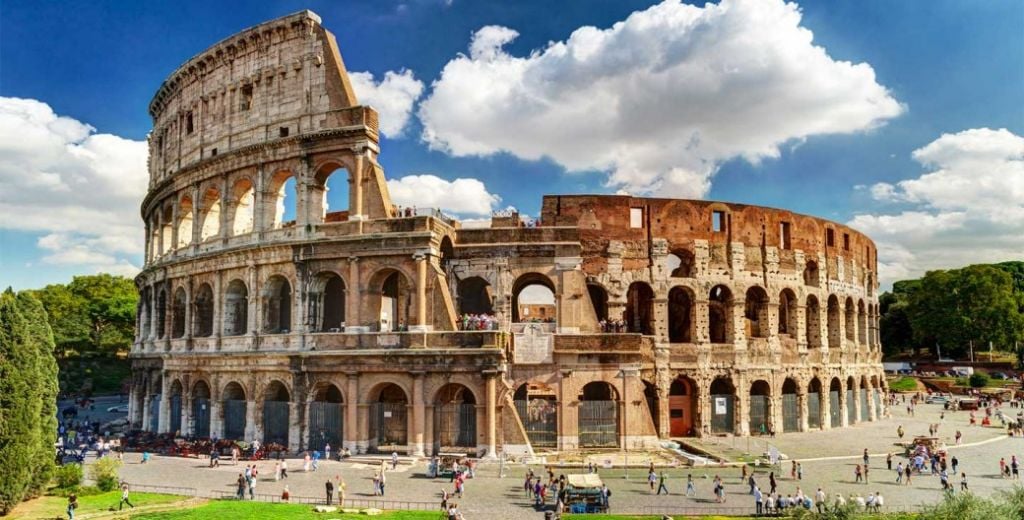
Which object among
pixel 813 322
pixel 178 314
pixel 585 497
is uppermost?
pixel 178 314

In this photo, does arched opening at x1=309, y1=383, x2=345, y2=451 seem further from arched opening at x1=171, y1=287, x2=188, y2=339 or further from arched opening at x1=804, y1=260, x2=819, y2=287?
arched opening at x1=804, y1=260, x2=819, y2=287

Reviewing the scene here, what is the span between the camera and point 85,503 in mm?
22281

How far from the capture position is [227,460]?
1178 inches

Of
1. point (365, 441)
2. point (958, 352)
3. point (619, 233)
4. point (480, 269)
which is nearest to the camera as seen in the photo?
point (365, 441)

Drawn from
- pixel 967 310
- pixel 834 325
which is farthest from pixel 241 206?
pixel 967 310

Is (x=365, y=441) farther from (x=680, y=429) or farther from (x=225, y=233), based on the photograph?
(x=680, y=429)

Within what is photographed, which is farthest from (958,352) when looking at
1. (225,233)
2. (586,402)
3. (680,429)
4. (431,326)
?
(225,233)

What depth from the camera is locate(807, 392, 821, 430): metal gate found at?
39281mm

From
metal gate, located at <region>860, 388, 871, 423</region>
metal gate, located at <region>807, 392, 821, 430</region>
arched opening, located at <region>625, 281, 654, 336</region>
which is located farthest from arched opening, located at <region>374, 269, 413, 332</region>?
metal gate, located at <region>860, 388, 871, 423</region>

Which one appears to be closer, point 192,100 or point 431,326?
point 431,326

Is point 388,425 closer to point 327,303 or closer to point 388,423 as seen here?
point 388,423

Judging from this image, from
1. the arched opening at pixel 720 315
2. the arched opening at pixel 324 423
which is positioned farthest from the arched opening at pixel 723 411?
the arched opening at pixel 324 423

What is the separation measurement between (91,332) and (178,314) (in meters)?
40.5

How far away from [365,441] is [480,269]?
29.3 feet
